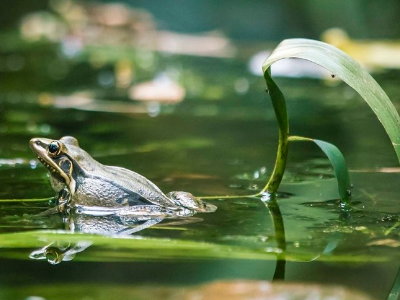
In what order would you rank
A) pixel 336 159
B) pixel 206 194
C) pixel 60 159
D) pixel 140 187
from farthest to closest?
pixel 206 194
pixel 60 159
pixel 140 187
pixel 336 159

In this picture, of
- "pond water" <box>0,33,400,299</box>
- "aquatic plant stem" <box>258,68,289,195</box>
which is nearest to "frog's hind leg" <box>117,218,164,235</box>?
"pond water" <box>0,33,400,299</box>

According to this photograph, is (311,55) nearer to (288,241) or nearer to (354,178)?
(288,241)

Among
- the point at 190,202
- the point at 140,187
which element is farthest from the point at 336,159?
the point at 140,187

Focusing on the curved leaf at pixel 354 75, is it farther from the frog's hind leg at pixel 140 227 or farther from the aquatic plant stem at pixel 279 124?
the frog's hind leg at pixel 140 227

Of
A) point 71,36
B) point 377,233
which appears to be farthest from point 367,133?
point 71,36

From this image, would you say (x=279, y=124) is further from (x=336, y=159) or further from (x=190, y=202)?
(x=190, y=202)
